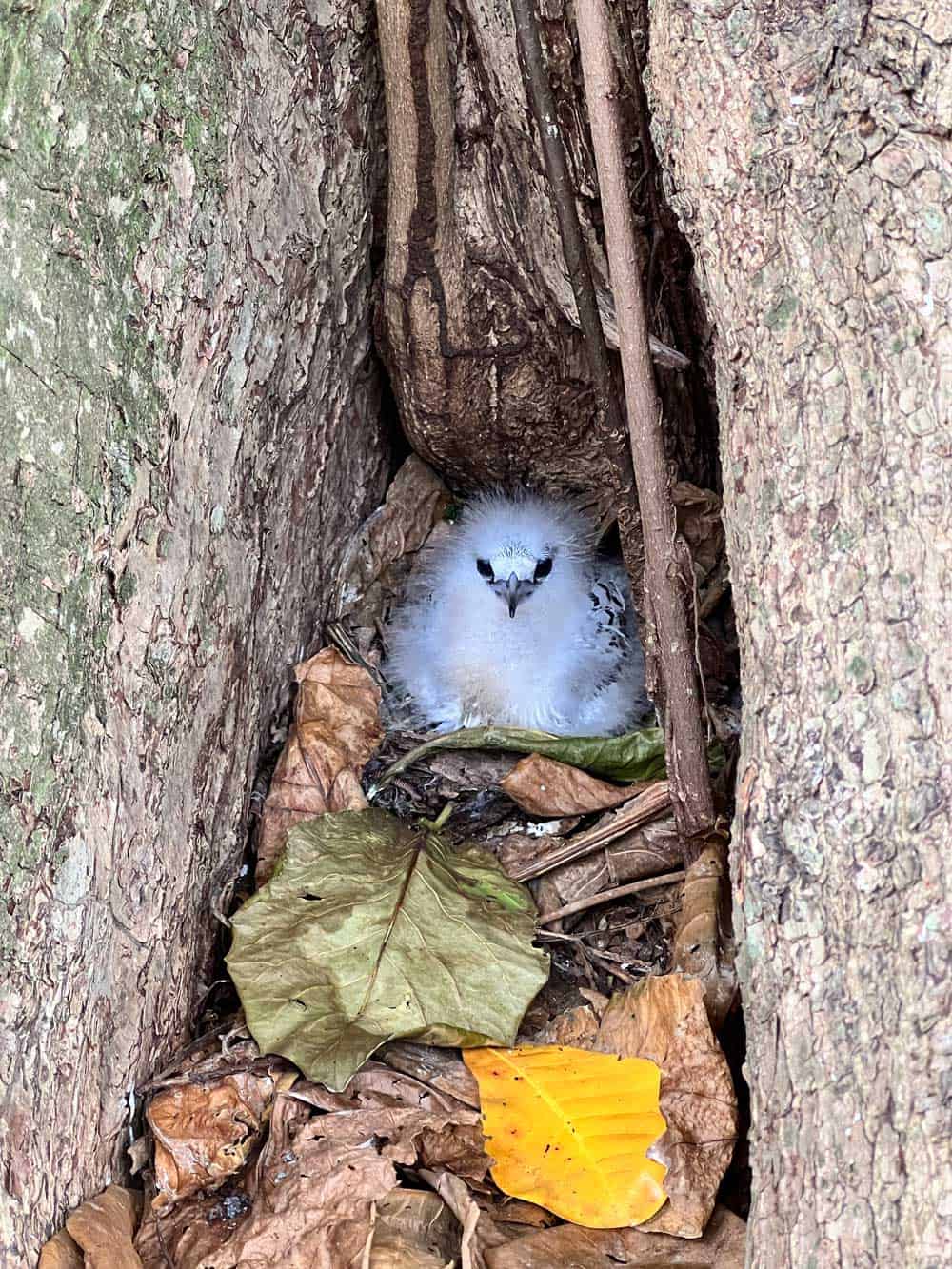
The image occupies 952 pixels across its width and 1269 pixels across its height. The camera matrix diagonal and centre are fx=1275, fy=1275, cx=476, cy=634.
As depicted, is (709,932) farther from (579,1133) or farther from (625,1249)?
(625,1249)

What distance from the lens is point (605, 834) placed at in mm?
2832

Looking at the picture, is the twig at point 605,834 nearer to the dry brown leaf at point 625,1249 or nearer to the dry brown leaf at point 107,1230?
the dry brown leaf at point 625,1249

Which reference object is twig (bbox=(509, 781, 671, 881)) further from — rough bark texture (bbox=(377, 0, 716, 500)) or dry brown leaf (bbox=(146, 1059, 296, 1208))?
rough bark texture (bbox=(377, 0, 716, 500))

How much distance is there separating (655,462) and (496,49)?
103 centimetres

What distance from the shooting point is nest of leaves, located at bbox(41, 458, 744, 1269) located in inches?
81.8

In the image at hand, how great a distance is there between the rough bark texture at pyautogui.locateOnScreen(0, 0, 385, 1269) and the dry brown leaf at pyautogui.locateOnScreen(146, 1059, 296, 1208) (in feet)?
0.27

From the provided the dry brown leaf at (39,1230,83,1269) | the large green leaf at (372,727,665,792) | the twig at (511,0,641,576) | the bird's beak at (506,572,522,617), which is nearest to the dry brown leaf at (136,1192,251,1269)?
the dry brown leaf at (39,1230,83,1269)

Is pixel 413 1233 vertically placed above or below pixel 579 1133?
below

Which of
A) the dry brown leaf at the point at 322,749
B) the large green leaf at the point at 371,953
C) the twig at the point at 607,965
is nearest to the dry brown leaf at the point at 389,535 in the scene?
the dry brown leaf at the point at 322,749

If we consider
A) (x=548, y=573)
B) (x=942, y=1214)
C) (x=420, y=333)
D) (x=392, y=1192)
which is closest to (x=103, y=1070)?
(x=392, y=1192)

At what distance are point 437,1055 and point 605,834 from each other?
657 mm

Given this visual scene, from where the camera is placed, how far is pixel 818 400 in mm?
1761

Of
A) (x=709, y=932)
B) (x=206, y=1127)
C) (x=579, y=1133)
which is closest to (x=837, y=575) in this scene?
(x=709, y=932)

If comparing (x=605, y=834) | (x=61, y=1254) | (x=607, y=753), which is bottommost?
(x=61, y=1254)
